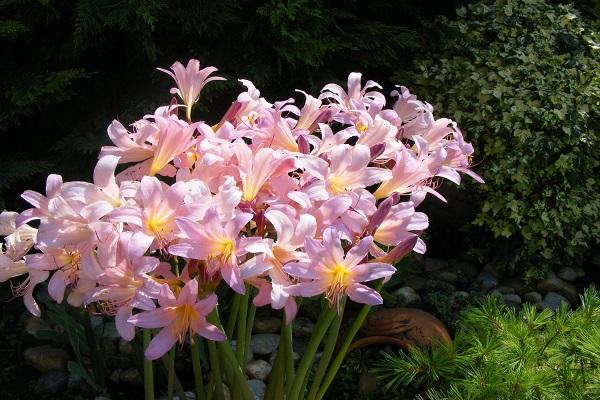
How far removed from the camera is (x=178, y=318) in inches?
48.1

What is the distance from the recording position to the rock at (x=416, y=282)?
3438 mm

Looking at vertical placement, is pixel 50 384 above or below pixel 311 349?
below

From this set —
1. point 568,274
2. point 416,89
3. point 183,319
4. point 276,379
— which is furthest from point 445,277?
point 183,319

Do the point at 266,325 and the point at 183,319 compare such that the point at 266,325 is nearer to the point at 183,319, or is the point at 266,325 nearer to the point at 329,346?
the point at 329,346

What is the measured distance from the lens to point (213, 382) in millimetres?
1675

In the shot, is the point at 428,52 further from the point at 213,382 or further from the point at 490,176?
the point at 213,382

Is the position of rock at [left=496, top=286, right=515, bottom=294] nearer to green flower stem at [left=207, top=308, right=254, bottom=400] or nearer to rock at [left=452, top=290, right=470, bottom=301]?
rock at [left=452, top=290, right=470, bottom=301]

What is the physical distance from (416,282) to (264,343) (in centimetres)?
90

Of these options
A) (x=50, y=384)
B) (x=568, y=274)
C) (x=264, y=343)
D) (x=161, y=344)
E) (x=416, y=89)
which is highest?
Answer: (x=161, y=344)

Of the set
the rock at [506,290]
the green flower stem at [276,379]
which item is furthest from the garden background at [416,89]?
the green flower stem at [276,379]

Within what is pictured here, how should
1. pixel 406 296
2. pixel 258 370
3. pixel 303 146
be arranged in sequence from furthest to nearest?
pixel 406 296 → pixel 258 370 → pixel 303 146

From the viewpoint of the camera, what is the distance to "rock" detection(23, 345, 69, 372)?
9.00 ft

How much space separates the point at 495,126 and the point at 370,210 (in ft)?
7.65

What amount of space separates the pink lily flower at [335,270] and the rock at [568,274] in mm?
2790
